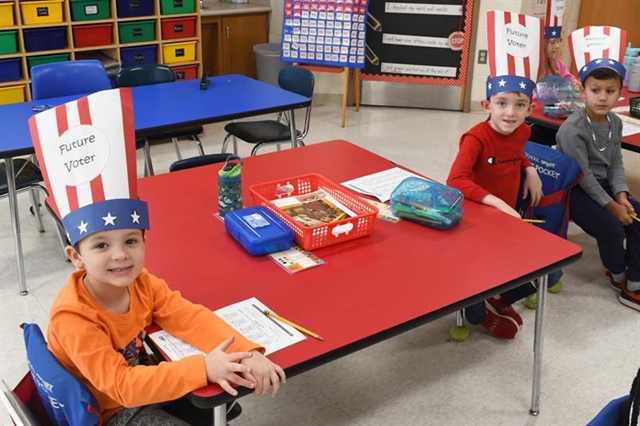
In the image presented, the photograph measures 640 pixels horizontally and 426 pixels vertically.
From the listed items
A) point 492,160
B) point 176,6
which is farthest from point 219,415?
point 176,6

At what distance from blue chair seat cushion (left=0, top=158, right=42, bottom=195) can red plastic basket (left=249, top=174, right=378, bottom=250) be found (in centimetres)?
147

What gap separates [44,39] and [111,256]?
3794mm

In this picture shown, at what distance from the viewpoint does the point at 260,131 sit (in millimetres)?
3912

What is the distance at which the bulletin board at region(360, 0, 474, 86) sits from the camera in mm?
5797

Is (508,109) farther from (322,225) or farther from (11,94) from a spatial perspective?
(11,94)

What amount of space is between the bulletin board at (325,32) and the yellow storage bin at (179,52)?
0.77 meters

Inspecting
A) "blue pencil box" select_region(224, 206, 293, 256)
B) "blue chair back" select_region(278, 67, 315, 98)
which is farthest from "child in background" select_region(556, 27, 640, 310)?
"blue pencil box" select_region(224, 206, 293, 256)

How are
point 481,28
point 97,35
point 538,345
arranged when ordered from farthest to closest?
point 481,28
point 97,35
point 538,345

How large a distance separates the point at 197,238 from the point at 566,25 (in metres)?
5.29

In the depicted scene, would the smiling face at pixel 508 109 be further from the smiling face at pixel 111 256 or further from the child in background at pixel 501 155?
the smiling face at pixel 111 256

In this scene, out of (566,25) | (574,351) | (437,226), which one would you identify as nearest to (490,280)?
(437,226)

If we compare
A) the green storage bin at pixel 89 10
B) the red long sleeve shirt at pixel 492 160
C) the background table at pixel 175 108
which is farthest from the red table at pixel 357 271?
the green storage bin at pixel 89 10

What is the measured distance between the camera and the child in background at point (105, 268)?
134 centimetres

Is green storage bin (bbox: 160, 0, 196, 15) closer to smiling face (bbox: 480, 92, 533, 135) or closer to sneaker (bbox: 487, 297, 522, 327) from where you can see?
smiling face (bbox: 480, 92, 533, 135)
